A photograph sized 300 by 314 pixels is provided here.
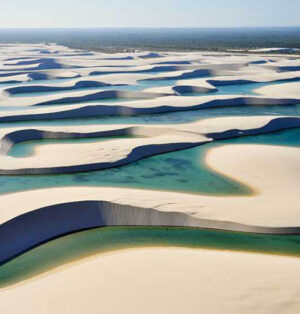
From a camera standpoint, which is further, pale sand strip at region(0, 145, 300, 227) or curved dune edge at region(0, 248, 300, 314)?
pale sand strip at region(0, 145, 300, 227)

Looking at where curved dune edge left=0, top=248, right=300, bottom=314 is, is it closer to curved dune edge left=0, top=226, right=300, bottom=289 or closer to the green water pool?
curved dune edge left=0, top=226, right=300, bottom=289

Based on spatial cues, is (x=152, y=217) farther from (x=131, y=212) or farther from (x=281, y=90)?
(x=281, y=90)

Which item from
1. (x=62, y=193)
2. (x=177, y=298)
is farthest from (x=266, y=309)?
(x=62, y=193)

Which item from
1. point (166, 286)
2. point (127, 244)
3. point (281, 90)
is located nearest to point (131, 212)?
point (127, 244)

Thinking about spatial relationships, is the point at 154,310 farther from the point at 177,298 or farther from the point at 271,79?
the point at 271,79

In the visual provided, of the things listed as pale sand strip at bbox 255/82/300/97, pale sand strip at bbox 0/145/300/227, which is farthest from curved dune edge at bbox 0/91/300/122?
pale sand strip at bbox 0/145/300/227

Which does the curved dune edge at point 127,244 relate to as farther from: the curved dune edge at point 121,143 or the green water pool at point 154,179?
the curved dune edge at point 121,143
